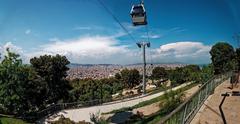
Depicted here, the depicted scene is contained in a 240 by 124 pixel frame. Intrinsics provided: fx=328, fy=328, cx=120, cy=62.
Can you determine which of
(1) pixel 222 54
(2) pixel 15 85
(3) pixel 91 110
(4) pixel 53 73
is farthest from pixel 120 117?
(1) pixel 222 54

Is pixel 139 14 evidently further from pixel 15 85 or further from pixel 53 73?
pixel 53 73

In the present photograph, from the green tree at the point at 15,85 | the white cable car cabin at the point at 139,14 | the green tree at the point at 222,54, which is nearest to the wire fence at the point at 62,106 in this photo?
the green tree at the point at 15,85

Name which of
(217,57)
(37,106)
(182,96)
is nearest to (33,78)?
(37,106)

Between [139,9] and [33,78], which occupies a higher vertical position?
[139,9]

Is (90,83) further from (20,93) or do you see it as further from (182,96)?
(182,96)

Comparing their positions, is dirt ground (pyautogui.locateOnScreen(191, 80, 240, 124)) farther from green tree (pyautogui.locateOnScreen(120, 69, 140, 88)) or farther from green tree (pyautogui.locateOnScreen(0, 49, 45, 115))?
green tree (pyautogui.locateOnScreen(120, 69, 140, 88))

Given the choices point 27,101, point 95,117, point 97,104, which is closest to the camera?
point 95,117

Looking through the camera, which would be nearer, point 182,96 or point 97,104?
point 182,96
